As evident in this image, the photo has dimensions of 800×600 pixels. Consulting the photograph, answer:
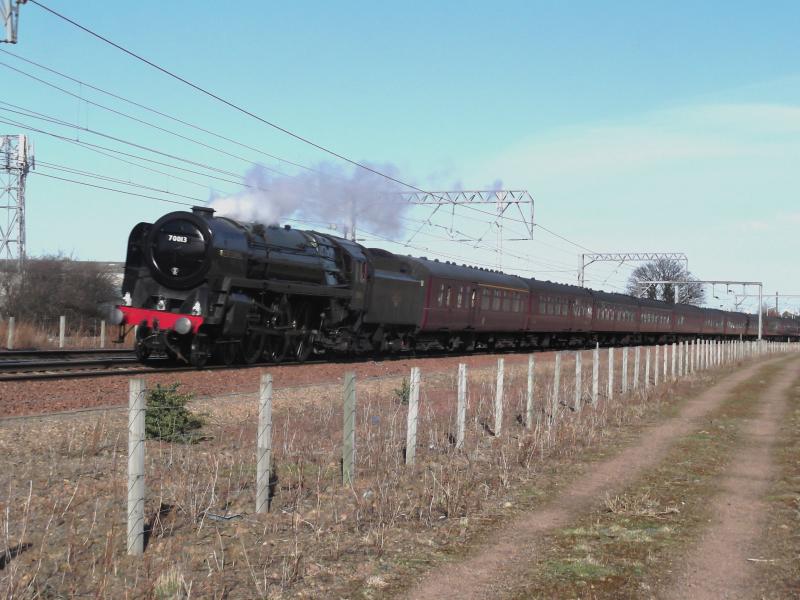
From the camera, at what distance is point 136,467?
655cm

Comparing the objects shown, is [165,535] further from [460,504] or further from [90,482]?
[460,504]

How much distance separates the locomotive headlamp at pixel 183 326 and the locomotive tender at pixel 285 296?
2 centimetres

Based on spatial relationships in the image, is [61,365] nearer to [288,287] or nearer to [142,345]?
[142,345]

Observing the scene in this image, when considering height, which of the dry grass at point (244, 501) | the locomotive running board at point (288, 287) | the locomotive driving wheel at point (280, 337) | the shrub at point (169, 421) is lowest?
the dry grass at point (244, 501)

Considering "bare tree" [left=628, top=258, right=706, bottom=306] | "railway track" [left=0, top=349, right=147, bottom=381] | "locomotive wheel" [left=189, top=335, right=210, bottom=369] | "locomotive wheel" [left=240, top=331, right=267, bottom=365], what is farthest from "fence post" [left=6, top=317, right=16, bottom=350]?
"bare tree" [left=628, top=258, right=706, bottom=306]

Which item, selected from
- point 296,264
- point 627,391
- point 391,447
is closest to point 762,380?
point 627,391

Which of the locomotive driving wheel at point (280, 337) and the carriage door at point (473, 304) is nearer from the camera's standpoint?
the locomotive driving wheel at point (280, 337)

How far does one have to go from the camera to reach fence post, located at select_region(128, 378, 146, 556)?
653 cm

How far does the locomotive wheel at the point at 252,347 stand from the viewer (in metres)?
20.1

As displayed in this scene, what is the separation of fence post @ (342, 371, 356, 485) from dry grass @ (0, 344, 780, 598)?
0.58ft

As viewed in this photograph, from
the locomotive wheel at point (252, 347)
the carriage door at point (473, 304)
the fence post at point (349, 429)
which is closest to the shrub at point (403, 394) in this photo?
the locomotive wheel at point (252, 347)

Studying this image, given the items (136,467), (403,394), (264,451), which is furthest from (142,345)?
(136,467)

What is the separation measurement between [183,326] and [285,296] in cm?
353

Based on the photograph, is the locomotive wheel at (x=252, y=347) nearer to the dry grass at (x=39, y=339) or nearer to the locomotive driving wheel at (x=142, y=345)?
the locomotive driving wheel at (x=142, y=345)
